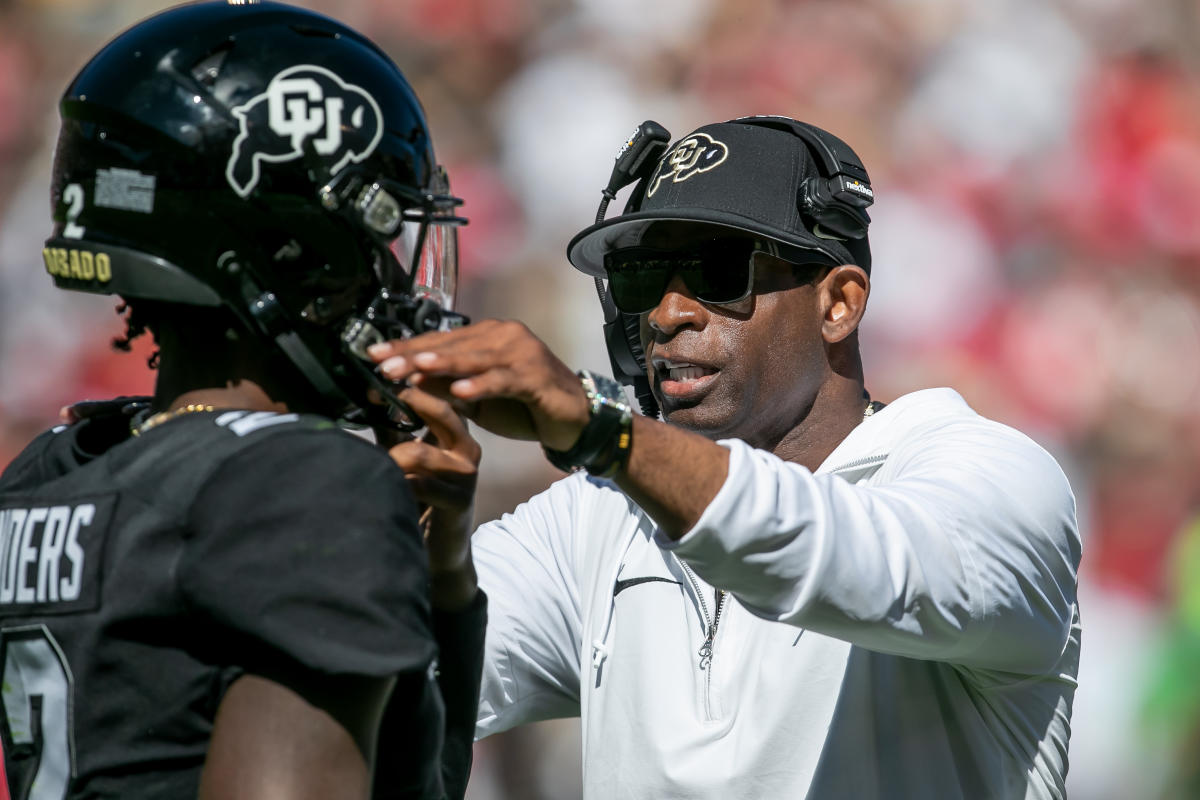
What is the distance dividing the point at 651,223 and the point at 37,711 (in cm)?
175

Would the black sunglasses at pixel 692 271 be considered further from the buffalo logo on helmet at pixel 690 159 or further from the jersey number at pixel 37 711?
the jersey number at pixel 37 711

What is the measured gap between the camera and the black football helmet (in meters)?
1.44

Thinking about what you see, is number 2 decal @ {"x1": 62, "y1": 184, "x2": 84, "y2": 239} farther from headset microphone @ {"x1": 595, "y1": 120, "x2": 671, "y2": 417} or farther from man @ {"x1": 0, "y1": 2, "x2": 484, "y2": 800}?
headset microphone @ {"x1": 595, "y1": 120, "x2": 671, "y2": 417}

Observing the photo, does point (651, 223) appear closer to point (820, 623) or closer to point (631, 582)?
point (631, 582)

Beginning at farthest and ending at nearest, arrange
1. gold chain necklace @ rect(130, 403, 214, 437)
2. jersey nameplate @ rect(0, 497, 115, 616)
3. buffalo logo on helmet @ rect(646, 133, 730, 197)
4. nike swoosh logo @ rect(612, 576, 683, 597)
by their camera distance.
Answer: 1. buffalo logo on helmet @ rect(646, 133, 730, 197)
2. nike swoosh logo @ rect(612, 576, 683, 597)
3. gold chain necklace @ rect(130, 403, 214, 437)
4. jersey nameplate @ rect(0, 497, 115, 616)

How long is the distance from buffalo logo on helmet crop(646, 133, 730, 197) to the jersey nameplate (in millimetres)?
1677

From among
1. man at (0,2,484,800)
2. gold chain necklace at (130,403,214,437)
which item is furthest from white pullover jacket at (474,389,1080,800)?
gold chain necklace at (130,403,214,437)

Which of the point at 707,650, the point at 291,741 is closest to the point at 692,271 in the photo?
the point at 707,650

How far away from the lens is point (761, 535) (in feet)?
5.42

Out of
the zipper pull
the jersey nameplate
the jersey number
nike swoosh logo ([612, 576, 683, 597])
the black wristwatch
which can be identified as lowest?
the zipper pull

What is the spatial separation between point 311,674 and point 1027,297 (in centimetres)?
429

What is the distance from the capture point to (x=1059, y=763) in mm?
2299

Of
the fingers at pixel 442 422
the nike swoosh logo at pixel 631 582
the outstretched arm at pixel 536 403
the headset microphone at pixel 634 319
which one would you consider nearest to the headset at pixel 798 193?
the headset microphone at pixel 634 319

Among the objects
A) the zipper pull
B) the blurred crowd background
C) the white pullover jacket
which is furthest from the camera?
the blurred crowd background
